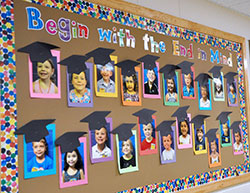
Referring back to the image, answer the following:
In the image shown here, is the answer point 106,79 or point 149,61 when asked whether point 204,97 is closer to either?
point 149,61

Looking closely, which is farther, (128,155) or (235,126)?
(235,126)

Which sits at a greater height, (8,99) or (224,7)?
(224,7)

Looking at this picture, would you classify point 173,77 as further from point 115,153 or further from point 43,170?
point 43,170

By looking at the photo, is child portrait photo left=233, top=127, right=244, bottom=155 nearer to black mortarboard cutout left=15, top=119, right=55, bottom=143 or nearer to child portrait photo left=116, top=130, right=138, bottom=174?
child portrait photo left=116, top=130, right=138, bottom=174

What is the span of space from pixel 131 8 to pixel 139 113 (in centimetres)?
61

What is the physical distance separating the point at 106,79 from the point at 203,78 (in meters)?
0.90

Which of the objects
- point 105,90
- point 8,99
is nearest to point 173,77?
point 105,90

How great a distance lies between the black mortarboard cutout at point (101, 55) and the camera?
173cm

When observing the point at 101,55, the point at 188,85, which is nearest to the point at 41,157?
the point at 101,55

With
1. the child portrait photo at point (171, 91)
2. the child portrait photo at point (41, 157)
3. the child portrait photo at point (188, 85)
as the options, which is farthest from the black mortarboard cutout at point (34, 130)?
the child portrait photo at point (188, 85)

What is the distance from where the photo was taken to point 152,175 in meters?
1.94

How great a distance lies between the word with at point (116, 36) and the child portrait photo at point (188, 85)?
1.64 feet

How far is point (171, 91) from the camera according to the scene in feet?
7.00

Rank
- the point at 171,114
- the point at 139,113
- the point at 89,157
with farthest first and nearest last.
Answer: the point at 171,114
the point at 139,113
the point at 89,157
